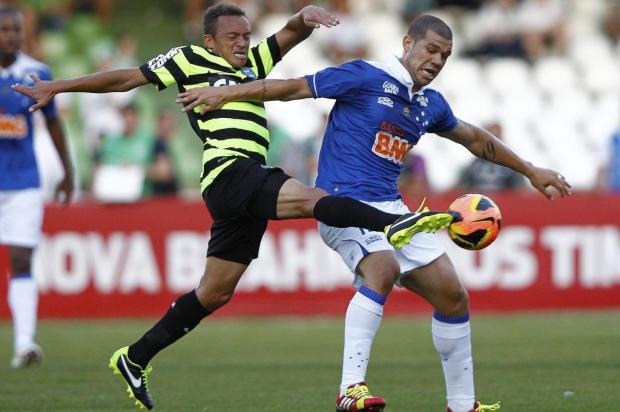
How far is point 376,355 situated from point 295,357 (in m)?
0.72

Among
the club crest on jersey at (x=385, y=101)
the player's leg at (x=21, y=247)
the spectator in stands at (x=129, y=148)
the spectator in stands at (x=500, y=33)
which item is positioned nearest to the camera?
the club crest on jersey at (x=385, y=101)

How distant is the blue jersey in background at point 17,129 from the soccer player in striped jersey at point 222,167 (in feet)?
9.53

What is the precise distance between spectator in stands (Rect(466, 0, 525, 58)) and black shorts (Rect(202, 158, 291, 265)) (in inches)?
540

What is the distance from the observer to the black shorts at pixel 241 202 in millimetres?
7590

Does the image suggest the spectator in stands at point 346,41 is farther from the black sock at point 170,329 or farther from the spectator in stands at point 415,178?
the black sock at point 170,329

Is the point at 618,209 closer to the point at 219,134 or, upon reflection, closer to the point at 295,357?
the point at 295,357

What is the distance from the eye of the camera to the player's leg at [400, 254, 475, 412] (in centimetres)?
740

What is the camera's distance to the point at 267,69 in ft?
27.8

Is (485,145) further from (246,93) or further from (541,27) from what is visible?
(541,27)

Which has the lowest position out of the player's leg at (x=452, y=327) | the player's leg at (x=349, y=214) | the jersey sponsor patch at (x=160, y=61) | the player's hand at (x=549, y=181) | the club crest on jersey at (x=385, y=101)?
the player's leg at (x=452, y=327)

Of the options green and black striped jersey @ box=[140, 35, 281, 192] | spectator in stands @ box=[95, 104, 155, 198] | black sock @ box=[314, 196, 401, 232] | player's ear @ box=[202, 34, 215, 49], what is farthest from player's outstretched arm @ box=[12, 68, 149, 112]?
spectator in stands @ box=[95, 104, 155, 198]

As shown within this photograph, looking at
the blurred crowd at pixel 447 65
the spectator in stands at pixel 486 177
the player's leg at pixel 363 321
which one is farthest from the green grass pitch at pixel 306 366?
the blurred crowd at pixel 447 65

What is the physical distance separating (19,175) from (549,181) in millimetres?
4853

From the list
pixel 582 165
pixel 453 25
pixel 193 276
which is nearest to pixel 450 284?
pixel 193 276
